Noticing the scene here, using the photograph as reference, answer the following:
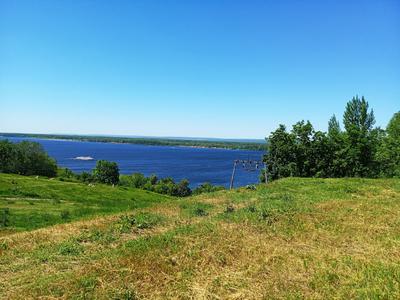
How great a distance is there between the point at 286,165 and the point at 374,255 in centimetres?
4552

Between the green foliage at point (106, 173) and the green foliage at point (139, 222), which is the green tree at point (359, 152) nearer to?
the green foliage at point (139, 222)

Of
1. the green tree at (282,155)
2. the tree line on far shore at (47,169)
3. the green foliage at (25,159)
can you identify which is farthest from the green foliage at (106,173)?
the green tree at (282,155)

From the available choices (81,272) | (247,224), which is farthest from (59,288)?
(247,224)

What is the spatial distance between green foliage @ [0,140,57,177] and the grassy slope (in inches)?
3701

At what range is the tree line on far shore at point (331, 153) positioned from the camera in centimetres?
5225

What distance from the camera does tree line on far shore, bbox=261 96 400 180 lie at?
171 ft

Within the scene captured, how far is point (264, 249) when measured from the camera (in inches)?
379

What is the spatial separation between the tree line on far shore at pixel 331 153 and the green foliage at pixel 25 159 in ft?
233

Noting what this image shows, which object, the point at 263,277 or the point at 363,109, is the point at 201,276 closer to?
the point at 263,277

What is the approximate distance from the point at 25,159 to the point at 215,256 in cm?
10203

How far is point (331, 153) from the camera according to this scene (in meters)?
53.9

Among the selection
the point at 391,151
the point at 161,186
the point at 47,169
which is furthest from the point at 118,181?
the point at 391,151

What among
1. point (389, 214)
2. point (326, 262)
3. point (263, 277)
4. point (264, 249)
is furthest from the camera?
point (389, 214)

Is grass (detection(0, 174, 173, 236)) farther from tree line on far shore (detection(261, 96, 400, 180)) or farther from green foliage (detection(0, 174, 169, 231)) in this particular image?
tree line on far shore (detection(261, 96, 400, 180))
